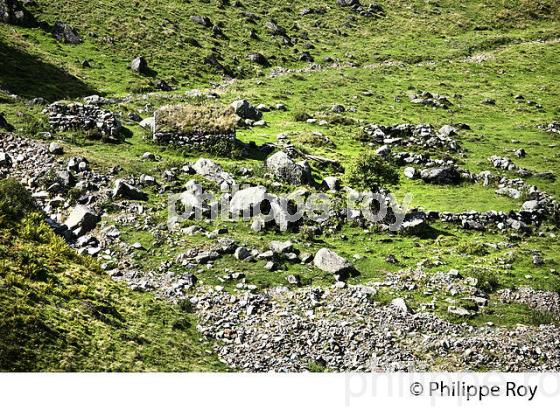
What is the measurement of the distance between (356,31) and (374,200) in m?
60.3

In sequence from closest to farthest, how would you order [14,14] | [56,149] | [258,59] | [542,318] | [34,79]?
[542,318], [56,149], [34,79], [14,14], [258,59]

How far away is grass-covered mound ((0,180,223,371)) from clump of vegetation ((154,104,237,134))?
1412 cm

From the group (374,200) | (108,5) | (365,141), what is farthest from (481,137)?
(108,5)

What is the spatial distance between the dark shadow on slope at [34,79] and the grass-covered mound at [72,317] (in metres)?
24.4

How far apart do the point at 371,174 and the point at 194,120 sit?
12.5m

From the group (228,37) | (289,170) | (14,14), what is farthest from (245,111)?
(14,14)

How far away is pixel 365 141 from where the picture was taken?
137ft

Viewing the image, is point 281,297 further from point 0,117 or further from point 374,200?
point 0,117

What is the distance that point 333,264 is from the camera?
74.4 ft

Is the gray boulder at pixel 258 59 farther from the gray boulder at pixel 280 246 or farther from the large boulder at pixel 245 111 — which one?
the gray boulder at pixel 280 246

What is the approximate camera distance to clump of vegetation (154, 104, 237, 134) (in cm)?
3462

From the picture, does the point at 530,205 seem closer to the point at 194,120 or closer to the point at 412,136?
the point at 412,136

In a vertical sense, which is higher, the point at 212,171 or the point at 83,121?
the point at 83,121

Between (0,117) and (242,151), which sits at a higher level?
(0,117)
